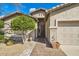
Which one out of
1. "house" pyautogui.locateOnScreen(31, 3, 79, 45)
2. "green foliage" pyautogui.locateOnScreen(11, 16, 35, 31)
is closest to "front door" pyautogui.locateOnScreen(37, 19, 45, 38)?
"green foliage" pyautogui.locateOnScreen(11, 16, 35, 31)

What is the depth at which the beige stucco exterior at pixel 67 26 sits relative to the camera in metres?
11.0

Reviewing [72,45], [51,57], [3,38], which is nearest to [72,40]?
[72,45]

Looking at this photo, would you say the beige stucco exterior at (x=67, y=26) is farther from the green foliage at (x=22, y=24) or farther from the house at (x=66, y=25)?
the green foliage at (x=22, y=24)

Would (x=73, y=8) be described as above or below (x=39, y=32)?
above

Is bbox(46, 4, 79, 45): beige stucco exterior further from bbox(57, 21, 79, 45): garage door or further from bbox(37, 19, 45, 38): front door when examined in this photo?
bbox(37, 19, 45, 38): front door

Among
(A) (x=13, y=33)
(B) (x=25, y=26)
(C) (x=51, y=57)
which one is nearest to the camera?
(C) (x=51, y=57)

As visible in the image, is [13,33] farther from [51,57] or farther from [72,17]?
[51,57]

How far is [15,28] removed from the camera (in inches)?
515

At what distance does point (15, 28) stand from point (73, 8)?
4.81m

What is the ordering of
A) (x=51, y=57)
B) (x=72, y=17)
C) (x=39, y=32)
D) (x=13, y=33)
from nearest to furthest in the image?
(x=51, y=57) → (x=72, y=17) → (x=13, y=33) → (x=39, y=32)

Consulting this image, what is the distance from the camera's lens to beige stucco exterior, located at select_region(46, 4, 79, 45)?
36.0 ft

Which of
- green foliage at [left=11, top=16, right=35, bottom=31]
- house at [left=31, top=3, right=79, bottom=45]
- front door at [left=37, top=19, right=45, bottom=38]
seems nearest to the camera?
house at [left=31, top=3, right=79, bottom=45]

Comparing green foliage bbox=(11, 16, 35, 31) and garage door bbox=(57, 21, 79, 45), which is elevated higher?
green foliage bbox=(11, 16, 35, 31)

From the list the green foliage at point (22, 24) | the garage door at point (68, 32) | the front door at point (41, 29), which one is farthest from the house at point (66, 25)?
the front door at point (41, 29)
